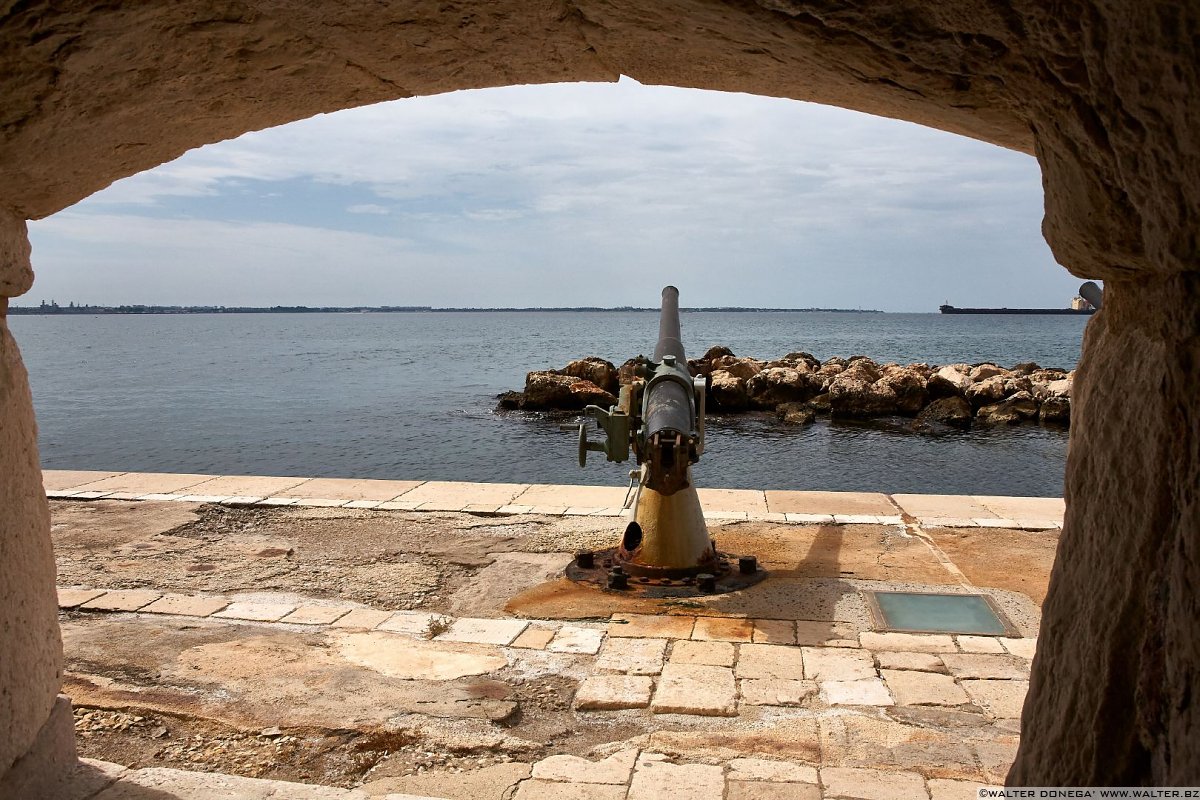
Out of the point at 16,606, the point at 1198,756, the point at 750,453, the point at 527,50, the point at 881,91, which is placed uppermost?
the point at 527,50

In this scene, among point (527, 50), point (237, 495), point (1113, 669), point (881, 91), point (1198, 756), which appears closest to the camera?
point (1198, 756)

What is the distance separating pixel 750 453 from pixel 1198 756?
17.9m

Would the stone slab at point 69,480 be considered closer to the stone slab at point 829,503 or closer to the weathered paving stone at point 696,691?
the stone slab at point 829,503

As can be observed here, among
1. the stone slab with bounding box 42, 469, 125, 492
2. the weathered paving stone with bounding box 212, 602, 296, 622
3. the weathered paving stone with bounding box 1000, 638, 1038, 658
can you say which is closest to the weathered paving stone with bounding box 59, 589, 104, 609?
the weathered paving stone with bounding box 212, 602, 296, 622

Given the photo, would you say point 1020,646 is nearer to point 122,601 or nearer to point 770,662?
point 770,662

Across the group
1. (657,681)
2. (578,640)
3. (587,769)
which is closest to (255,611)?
(578,640)

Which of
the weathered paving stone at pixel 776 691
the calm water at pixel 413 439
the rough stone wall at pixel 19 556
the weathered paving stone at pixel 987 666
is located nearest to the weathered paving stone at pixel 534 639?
the weathered paving stone at pixel 776 691

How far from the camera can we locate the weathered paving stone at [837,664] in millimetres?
4488

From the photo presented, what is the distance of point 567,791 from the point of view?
339cm

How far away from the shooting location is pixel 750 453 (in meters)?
19.1

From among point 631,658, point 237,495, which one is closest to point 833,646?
point 631,658

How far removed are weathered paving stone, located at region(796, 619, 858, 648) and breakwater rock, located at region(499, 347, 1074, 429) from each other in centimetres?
1696

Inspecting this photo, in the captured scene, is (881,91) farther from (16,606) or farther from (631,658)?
(631,658)

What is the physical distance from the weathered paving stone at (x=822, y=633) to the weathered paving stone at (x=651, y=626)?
0.58 metres
